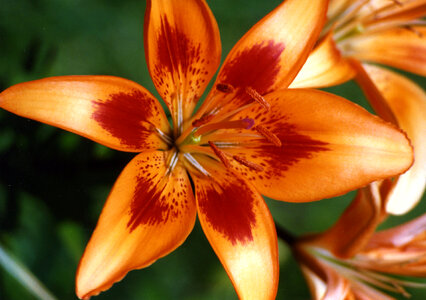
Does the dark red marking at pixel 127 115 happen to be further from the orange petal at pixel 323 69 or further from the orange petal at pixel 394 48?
the orange petal at pixel 394 48

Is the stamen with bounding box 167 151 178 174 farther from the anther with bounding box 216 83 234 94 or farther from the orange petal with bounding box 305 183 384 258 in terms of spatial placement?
the orange petal with bounding box 305 183 384 258

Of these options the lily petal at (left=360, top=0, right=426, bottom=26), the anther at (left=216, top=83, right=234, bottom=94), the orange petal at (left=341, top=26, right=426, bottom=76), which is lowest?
the anther at (left=216, top=83, right=234, bottom=94)

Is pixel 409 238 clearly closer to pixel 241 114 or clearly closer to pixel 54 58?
pixel 241 114

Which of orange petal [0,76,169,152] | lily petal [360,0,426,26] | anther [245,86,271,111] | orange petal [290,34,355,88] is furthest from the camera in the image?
lily petal [360,0,426,26]

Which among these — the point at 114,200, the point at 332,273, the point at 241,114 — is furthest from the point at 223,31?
the point at 114,200

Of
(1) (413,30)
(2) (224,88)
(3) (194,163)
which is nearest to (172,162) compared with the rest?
(3) (194,163)

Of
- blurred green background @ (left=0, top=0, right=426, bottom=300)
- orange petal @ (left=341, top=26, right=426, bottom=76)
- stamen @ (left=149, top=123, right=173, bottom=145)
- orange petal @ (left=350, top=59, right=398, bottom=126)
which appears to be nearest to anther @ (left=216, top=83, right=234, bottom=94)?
stamen @ (left=149, top=123, right=173, bottom=145)

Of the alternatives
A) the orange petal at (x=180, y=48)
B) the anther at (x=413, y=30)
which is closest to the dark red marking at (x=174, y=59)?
the orange petal at (x=180, y=48)
